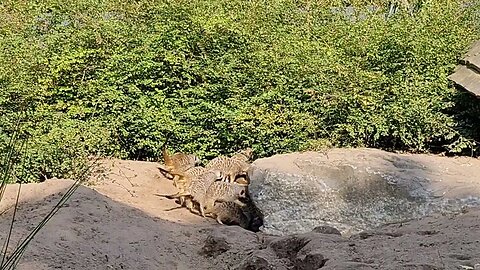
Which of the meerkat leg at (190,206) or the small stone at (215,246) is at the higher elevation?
the small stone at (215,246)

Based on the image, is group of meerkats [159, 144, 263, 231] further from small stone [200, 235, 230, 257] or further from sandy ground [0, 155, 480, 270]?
small stone [200, 235, 230, 257]

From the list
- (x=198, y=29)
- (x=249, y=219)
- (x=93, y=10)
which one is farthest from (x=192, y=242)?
(x=93, y=10)

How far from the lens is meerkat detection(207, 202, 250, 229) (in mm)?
6832

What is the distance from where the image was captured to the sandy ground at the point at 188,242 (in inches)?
158

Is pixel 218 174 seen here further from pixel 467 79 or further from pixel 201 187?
pixel 467 79

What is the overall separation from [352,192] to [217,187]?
1.47m

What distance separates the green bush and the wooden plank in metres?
0.20

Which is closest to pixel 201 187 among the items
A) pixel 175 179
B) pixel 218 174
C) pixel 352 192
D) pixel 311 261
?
pixel 218 174

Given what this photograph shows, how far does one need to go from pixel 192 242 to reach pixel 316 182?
5.37 ft

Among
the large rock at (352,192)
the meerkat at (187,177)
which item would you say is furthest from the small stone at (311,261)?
the meerkat at (187,177)

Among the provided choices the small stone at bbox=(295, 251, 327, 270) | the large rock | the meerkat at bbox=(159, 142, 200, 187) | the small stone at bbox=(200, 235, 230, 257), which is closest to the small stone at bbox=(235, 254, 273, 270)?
the small stone at bbox=(295, 251, 327, 270)

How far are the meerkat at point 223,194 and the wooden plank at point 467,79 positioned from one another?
9.30 ft

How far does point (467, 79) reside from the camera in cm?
767

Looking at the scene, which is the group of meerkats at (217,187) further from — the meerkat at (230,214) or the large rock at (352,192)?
the large rock at (352,192)
